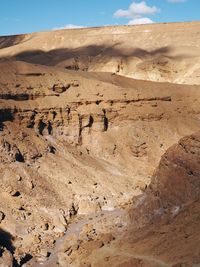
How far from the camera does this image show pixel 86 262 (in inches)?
1003

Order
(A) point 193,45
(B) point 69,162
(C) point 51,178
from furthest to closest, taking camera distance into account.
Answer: (A) point 193,45, (B) point 69,162, (C) point 51,178

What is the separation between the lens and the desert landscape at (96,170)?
26219 millimetres

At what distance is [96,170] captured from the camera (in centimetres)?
3822

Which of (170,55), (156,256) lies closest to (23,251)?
(156,256)

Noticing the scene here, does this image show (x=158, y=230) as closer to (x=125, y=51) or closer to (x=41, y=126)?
(x=41, y=126)

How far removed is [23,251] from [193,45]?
65747mm

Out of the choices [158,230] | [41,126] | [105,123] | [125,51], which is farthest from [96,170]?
[125,51]

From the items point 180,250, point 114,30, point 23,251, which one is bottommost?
point 23,251

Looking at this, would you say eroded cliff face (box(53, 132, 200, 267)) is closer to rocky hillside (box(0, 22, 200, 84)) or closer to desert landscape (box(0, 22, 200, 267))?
desert landscape (box(0, 22, 200, 267))

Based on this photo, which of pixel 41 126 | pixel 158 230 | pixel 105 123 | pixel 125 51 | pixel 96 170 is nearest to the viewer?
pixel 158 230

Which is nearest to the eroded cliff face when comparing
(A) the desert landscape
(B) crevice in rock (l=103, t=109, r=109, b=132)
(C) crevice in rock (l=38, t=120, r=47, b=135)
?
(A) the desert landscape

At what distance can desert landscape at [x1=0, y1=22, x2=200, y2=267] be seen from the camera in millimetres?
26219

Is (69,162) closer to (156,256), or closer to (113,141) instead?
(113,141)

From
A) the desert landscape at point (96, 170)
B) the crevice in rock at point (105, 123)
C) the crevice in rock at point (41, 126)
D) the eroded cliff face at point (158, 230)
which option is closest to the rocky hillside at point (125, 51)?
the desert landscape at point (96, 170)
